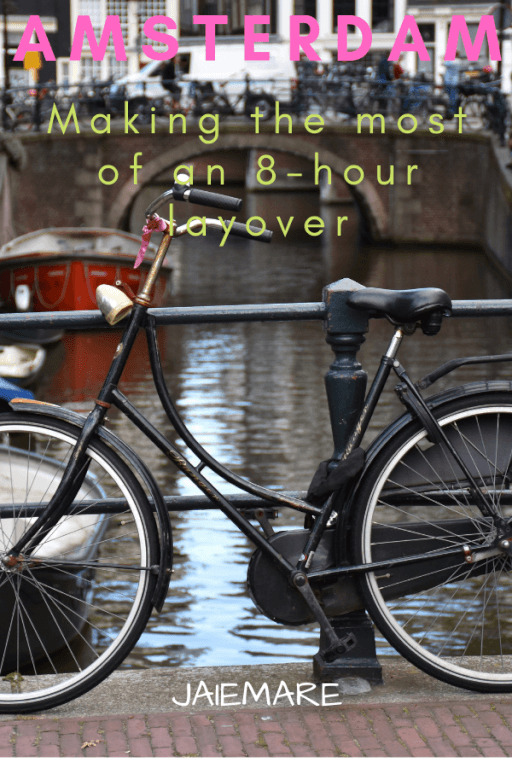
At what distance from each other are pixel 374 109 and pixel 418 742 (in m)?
26.2

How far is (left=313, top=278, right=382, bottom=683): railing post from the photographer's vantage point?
281cm

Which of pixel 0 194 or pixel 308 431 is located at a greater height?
pixel 0 194

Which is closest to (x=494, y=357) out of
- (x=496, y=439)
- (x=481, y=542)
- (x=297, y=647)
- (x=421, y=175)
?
(x=496, y=439)

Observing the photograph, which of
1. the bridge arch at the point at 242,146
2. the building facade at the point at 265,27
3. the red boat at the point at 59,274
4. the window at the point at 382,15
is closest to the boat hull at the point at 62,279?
the red boat at the point at 59,274

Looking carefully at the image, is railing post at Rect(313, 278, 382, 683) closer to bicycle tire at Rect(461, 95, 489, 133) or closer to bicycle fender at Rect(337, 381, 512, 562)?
bicycle fender at Rect(337, 381, 512, 562)

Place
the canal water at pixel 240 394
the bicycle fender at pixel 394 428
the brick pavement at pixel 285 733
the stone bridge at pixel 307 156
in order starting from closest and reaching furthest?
the brick pavement at pixel 285 733 → the bicycle fender at pixel 394 428 → the canal water at pixel 240 394 → the stone bridge at pixel 307 156

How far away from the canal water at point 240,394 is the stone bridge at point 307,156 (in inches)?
154

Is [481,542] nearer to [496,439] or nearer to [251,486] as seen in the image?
Answer: [496,439]

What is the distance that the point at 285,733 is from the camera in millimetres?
2506

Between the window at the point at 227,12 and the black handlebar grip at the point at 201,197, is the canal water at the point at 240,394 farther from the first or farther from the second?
the window at the point at 227,12

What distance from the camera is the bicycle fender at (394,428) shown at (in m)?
2.67

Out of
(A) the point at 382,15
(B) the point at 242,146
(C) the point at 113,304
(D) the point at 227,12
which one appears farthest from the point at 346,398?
(A) the point at 382,15

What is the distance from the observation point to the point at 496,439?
2.73 meters

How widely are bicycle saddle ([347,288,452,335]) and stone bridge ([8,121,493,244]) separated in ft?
73.0
